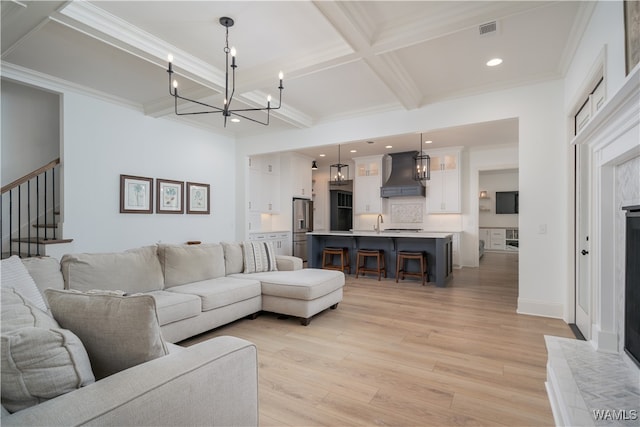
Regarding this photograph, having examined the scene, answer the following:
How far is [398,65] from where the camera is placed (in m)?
3.51

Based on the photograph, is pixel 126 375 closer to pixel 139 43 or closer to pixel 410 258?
pixel 139 43

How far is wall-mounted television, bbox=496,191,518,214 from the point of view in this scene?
10.6m

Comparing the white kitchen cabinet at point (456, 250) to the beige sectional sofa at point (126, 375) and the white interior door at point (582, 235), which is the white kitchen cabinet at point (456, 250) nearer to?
the white interior door at point (582, 235)

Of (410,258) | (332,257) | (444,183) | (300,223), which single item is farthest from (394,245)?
(300,223)

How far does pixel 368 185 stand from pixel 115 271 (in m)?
6.44

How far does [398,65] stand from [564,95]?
1.94 metres

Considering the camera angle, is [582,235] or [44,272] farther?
[582,235]

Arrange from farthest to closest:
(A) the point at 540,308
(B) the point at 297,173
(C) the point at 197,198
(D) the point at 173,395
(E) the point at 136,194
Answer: (B) the point at 297,173
(C) the point at 197,198
(E) the point at 136,194
(A) the point at 540,308
(D) the point at 173,395

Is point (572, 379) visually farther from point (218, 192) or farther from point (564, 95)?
point (218, 192)

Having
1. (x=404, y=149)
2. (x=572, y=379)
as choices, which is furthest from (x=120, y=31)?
(x=404, y=149)

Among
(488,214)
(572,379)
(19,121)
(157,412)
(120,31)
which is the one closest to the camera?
(157,412)

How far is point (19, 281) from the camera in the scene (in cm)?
190

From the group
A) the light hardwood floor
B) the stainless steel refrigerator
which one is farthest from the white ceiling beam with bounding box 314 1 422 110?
the stainless steel refrigerator

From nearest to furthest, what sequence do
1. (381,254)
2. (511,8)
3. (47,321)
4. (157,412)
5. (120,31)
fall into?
1. (157,412)
2. (47,321)
3. (511,8)
4. (120,31)
5. (381,254)
